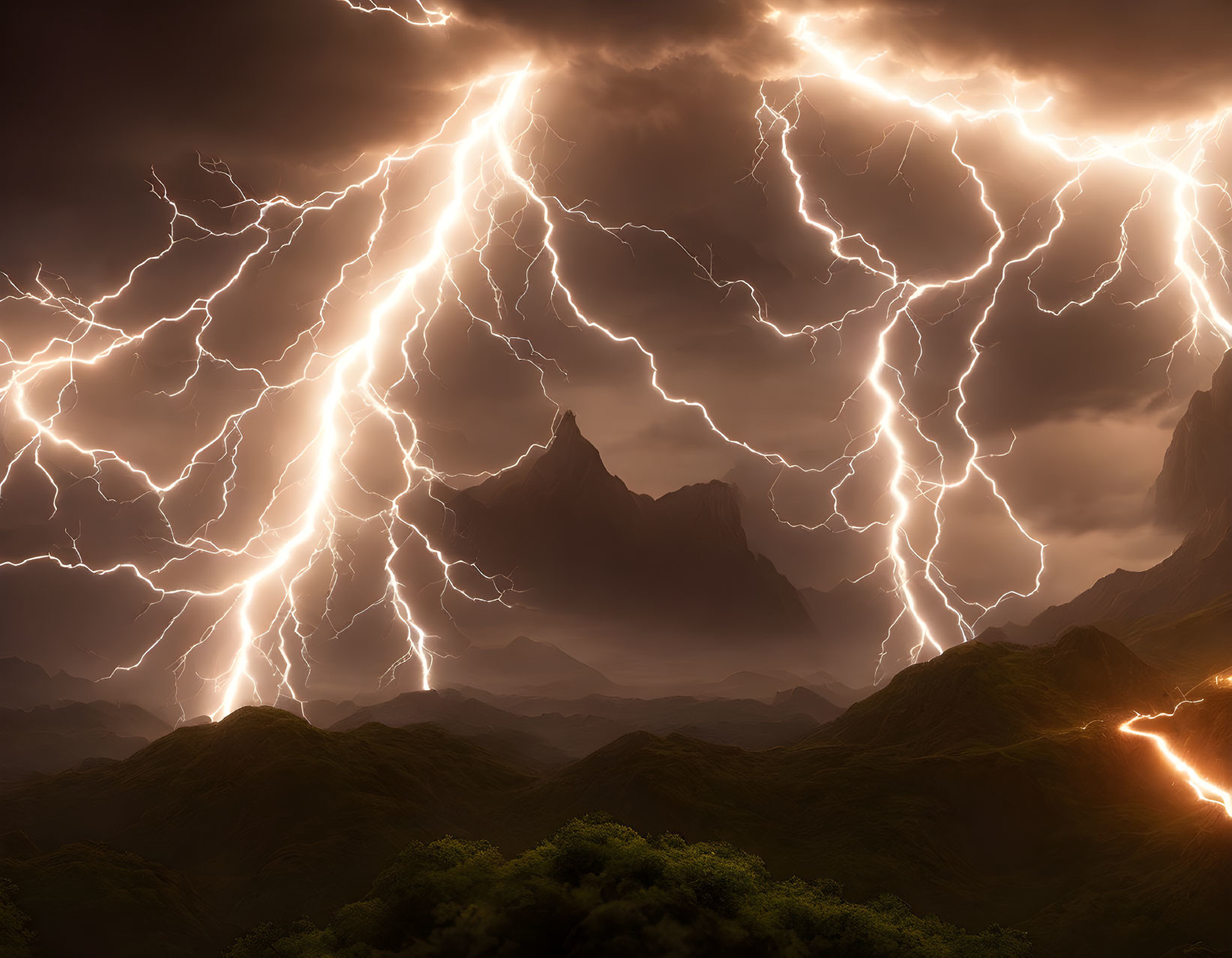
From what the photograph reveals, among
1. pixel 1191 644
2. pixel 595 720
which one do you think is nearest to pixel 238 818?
pixel 1191 644

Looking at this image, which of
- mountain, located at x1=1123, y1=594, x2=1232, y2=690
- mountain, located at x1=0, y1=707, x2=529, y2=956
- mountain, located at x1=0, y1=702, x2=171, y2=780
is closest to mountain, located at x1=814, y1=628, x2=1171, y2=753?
mountain, located at x1=1123, y1=594, x2=1232, y2=690

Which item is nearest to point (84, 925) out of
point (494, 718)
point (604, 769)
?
point (604, 769)

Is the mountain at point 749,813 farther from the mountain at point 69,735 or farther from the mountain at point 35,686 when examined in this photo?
the mountain at point 35,686

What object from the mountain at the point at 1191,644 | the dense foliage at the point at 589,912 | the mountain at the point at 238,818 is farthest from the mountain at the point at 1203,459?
the dense foliage at the point at 589,912

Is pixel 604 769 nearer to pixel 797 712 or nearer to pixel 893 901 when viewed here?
pixel 893 901

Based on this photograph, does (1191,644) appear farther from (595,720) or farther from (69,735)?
(69,735)
